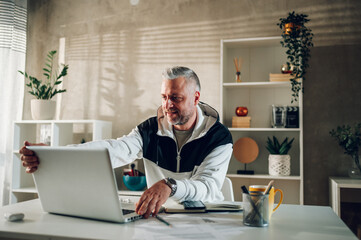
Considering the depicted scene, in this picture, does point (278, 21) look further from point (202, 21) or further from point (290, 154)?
point (290, 154)

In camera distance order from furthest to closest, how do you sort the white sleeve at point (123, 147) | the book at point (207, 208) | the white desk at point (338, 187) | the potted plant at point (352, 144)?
the potted plant at point (352, 144)
the white desk at point (338, 187)
the white sleeve at point (123, 147)
the book at point (207, 208)

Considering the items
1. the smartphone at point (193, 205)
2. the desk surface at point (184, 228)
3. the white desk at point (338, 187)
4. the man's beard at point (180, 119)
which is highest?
the man's beard at point (180, 119)

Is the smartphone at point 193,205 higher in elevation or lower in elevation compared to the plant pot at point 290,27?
lower

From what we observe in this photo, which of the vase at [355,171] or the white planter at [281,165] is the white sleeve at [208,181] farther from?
the vase at [355,171]

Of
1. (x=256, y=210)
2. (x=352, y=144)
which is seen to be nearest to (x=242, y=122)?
(x=352, y=144)

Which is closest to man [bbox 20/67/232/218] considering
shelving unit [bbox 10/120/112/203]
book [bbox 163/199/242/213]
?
book [bbox 163/199/242/213]

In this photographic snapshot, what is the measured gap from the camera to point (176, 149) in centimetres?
204

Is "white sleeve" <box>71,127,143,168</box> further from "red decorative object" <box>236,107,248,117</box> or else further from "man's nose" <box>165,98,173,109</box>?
"red decorative object" <box>236,107,248,117</box>

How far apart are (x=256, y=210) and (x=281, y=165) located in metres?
1.83

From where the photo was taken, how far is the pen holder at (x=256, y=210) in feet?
3.78

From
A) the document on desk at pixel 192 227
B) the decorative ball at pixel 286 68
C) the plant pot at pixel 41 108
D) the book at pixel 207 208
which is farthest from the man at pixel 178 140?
the plant pot at pixel 41 108

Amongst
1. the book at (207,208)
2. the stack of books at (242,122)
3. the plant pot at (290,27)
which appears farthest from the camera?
the stack of books at (242,122)

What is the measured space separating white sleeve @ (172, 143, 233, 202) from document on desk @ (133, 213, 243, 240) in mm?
123

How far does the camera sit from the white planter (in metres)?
2.89
